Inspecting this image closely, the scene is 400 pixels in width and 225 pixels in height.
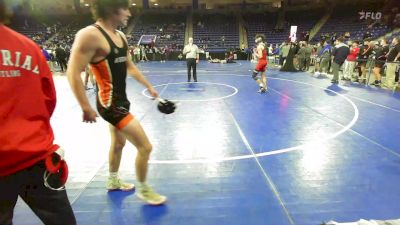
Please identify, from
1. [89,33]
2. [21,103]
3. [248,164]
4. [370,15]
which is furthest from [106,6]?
[370,15]

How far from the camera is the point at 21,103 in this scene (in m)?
1.54

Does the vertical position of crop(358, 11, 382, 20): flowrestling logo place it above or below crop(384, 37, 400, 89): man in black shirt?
above

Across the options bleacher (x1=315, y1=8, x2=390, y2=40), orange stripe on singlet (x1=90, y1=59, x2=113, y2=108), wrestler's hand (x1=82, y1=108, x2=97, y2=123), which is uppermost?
bleacher (x1=315, y1=8, x2=390, y2=40)

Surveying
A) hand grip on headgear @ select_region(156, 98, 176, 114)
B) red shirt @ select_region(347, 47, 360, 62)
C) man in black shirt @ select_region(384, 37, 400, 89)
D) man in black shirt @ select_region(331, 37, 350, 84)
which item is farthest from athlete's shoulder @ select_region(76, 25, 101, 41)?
red shirt @ select_region(347, 47, 360, 62)

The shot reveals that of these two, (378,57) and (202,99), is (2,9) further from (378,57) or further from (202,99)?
(378,57)

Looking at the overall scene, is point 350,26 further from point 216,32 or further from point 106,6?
point 106,6

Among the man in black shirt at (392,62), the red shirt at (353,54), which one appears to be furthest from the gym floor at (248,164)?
the red shirt at (353,54)

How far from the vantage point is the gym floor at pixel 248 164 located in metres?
3.25

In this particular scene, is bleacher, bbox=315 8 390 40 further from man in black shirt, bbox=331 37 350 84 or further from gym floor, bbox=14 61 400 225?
gym floor, bbox=14 61 400 225

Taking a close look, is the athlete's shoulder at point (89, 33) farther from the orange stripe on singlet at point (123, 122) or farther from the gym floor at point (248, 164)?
the gym floor at point (248, 164)

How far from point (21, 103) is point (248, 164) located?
3.46m

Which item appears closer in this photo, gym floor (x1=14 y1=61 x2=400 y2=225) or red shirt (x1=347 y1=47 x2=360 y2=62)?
gym floor (x1=14 y1=61 x2=400 y2=225)

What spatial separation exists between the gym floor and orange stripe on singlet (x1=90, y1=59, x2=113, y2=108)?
125 cm

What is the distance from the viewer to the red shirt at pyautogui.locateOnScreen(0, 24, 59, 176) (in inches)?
58.6
